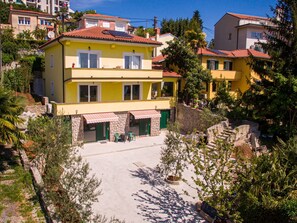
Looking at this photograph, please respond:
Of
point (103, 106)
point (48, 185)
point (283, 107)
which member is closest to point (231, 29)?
point (283, 107)

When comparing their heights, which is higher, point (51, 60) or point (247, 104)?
point (51, 60)

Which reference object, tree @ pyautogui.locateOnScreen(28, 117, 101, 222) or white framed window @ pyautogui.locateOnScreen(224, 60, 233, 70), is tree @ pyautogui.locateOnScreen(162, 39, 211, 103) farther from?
tree @ pyautogui.locateOnScreen(28, 117, 101, 222)

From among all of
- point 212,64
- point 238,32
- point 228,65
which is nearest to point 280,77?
point 212,64

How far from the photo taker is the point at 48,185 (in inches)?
659

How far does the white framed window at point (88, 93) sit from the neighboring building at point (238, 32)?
122 ft

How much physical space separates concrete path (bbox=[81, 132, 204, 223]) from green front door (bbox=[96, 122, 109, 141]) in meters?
2.08

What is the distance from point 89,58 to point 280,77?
2244 centimetres

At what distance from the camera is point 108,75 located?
3238 cm

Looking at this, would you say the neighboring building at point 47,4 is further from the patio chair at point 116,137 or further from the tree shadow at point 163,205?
the tree shadow at point 163,205

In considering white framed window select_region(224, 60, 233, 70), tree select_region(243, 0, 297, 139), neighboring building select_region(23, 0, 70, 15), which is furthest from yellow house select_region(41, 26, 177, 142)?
neighboring building select_region(23, 0, 70, 15)

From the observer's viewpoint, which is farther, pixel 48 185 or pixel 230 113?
pixel 230 113

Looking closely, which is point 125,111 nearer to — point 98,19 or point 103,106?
point 103,106

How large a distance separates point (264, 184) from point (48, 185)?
41.5 feet

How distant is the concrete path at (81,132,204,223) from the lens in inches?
689
